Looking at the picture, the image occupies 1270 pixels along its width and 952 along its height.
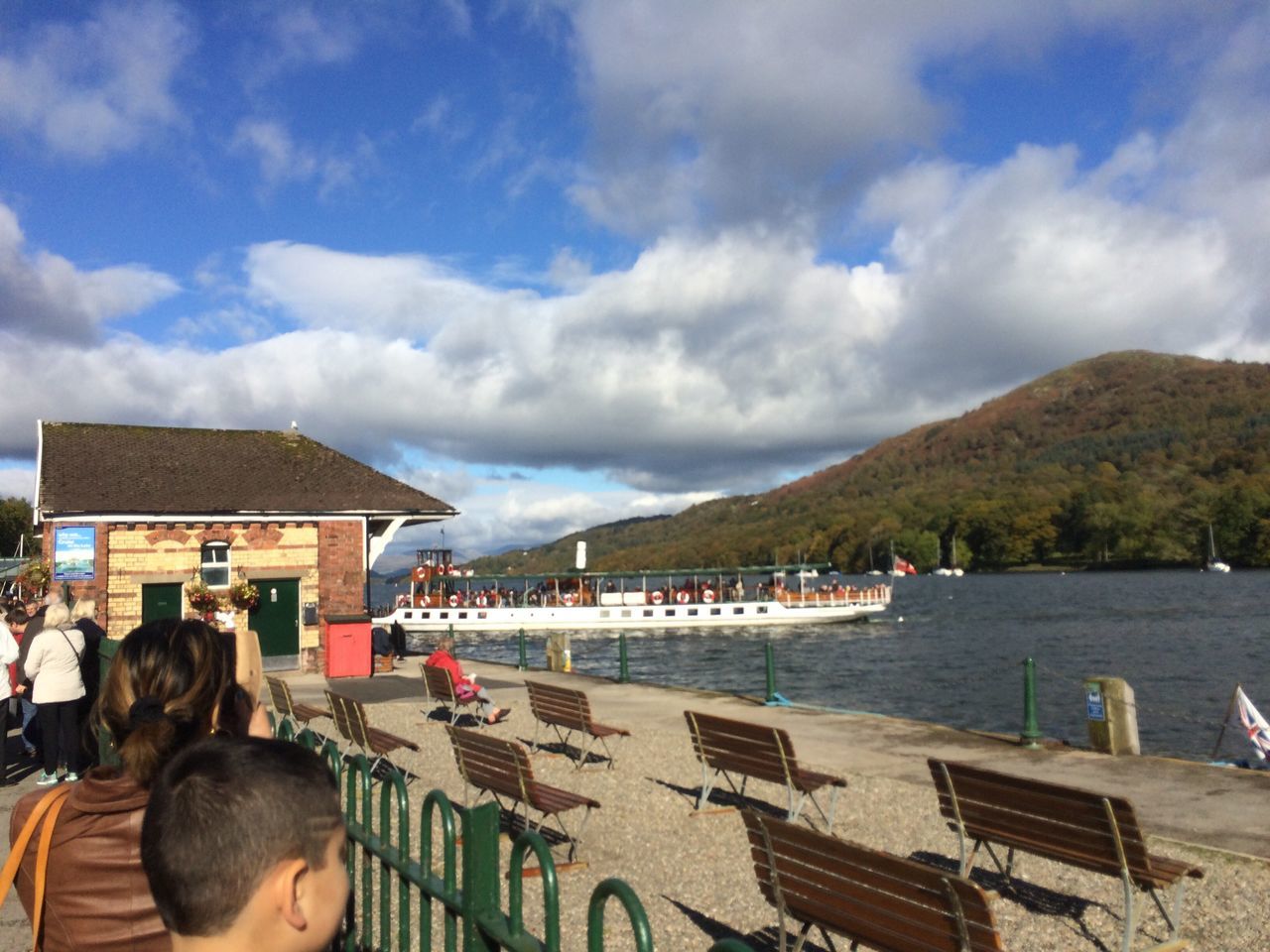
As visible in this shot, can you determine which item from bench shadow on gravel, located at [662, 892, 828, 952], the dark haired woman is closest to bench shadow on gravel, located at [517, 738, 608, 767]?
bench shadow on gravel, located at [662, 892, 828, 952]

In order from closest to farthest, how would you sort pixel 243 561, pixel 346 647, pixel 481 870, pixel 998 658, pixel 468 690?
pixel 481 870, pixel 468 690, pixel 346 647, pixel 243 561, pixel 998 658

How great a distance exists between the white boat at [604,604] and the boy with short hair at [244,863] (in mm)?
52855

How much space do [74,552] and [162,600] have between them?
186cm

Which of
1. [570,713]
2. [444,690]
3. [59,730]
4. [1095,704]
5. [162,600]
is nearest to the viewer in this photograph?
[59,730]

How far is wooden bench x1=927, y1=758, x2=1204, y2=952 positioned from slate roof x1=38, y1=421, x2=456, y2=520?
17545 mm

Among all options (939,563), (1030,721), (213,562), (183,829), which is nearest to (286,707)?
(1030,721)

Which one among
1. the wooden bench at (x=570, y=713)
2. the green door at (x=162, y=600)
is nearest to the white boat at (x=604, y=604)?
the green door at (x=162, y=600)

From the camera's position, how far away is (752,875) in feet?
24.6

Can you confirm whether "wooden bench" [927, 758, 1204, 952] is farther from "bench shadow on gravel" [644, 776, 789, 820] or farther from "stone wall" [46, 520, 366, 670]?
"stone wall" [46, 520, 366, 670]

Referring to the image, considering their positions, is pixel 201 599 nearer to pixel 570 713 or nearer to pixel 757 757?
pixel 570 713

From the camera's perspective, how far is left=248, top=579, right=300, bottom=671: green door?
2164 cm

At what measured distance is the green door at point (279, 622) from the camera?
21.6 meters

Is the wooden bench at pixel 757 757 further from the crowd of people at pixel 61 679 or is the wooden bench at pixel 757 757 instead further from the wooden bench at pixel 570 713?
the crowd of people at pixel 61 679

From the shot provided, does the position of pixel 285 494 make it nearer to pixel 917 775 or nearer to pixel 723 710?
pixel 723 710
